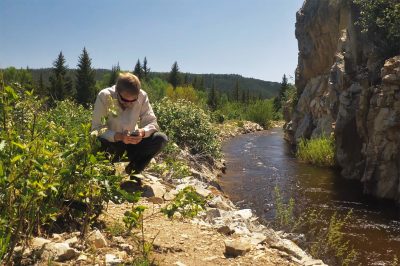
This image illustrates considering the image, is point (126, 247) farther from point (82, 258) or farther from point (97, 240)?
Answer: point (82, 258)

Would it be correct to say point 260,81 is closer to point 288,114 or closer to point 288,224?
point 288,114

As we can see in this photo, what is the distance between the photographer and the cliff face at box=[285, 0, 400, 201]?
1101cm

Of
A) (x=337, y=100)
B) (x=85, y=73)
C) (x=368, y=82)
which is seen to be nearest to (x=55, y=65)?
(x=85, y=73)

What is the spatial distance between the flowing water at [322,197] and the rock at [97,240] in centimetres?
469

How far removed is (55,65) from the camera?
4669 cm

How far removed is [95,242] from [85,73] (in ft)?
143

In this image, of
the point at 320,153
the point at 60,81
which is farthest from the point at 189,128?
the point at 60,81

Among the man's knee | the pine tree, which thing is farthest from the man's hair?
the pine tree

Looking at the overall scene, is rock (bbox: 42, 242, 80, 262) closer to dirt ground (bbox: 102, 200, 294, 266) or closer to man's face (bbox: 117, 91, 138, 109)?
dirt ground (bbox: 102, 200, 294, 266)

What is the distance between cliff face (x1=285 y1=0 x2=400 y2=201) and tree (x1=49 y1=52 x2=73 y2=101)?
22.6m

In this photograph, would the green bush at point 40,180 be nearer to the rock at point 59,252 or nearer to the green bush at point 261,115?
the rock at point 59,252

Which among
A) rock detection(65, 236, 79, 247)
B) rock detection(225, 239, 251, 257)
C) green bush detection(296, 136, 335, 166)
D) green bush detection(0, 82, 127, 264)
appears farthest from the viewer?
green bush detection(296, 136, 335, 166)

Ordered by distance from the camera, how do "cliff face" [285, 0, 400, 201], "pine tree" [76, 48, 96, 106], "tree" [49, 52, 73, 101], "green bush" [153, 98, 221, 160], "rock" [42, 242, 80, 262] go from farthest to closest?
"pine tree" [76, 48, 96, 106] → "tree" [49, 52, 73, 101] → "green bush" [153, 98, 221, 160] → "cliff face" [285, 0, 400, 201] → "rock" [42, 242, 80, 262]

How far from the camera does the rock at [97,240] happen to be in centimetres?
338
